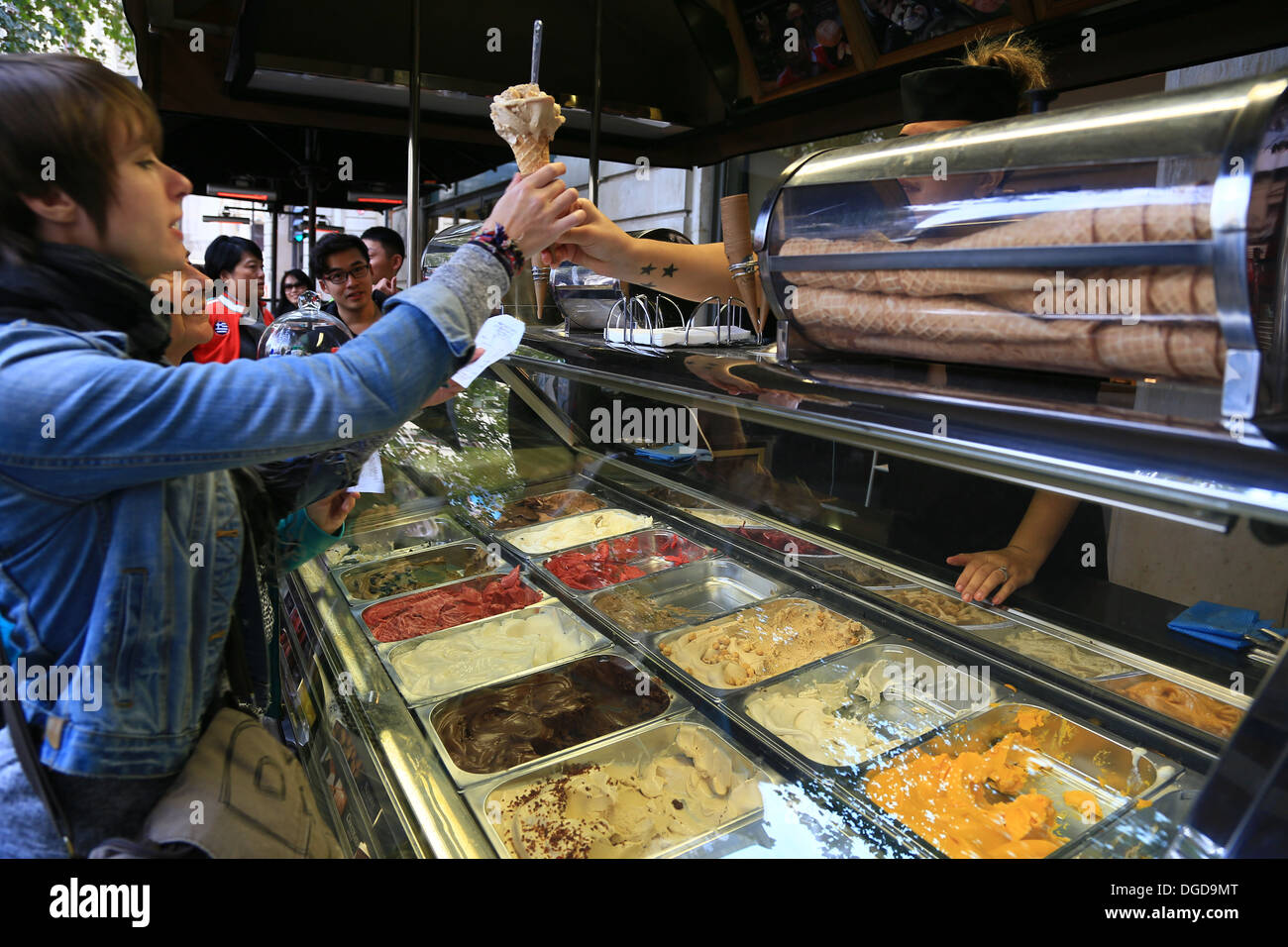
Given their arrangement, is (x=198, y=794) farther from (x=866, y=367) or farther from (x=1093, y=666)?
(x=1093, y=666)

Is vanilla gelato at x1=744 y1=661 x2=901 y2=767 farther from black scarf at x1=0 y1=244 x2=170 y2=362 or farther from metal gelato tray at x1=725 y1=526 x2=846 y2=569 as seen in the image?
black scarf at x1=0 y1=244 x2=170 y2=362

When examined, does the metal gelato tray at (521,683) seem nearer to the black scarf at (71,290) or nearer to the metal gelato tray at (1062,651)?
the metal gelato tray at (1062,651)

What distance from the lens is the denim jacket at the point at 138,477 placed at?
3.26 feet

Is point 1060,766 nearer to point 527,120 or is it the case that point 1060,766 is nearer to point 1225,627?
point 1225,627

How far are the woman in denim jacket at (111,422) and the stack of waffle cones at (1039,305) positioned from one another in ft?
1.95

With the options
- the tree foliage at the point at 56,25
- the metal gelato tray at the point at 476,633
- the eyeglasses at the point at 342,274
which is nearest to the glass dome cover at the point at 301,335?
the metal gelato tray at the point at 476,633

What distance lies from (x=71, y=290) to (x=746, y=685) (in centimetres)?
154

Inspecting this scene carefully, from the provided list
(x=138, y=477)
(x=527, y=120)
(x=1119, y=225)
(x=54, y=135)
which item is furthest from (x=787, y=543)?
(x=54, y=135)

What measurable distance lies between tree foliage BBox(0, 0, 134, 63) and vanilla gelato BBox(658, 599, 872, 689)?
5.66 metres

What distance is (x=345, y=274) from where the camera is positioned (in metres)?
4.49

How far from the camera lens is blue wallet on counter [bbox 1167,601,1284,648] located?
1.75 m

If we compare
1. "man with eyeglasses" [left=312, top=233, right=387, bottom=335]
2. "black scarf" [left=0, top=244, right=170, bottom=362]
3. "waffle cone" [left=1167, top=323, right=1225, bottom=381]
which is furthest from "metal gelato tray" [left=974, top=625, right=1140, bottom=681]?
"man with eyeglasses" [left=312, top=233, right=387, bottom=335]

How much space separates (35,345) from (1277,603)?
15.2ft

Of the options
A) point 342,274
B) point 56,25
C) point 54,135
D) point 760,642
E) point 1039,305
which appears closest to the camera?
point 1039,305
